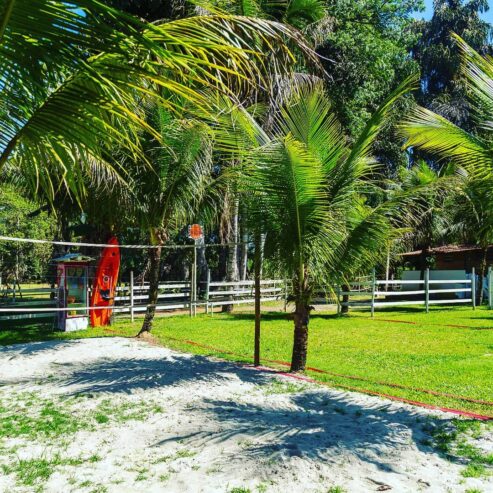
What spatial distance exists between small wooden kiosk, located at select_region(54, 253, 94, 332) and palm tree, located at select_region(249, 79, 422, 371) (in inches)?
310

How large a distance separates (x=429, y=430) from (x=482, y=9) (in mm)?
41817

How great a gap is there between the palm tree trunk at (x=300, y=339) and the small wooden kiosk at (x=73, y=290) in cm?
761

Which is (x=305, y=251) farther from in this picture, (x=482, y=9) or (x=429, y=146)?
(x=482, y=9)

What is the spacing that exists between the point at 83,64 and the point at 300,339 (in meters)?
6.77

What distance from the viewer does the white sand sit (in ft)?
14.4

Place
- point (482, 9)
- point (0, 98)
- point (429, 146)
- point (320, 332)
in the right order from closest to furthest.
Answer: point (0, 98) < point (429, 146) < point (320, 332) < point (482, 9)

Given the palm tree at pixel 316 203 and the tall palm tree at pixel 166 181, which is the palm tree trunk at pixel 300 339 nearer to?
the palm tree at pixel 316 203

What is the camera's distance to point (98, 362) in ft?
30.3

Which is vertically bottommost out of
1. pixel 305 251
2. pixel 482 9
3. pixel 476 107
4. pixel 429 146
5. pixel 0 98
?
pixel 305 251

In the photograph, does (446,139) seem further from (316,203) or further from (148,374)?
(148,374)

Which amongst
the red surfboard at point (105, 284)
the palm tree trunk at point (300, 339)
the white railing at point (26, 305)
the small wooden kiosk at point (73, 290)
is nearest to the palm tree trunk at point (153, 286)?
the white railing at point (26, 305)

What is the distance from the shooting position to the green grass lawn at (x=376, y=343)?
8.25 metres

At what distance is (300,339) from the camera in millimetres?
8719

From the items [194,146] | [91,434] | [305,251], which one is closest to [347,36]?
[194,146]
